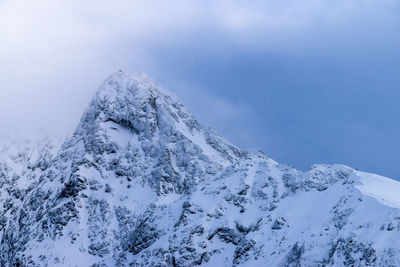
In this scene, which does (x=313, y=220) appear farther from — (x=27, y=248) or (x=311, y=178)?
(x=27, y=248)

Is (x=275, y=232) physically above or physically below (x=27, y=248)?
above

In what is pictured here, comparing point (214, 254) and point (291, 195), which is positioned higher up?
point (291, 195)

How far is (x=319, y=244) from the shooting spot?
128375 millimetres

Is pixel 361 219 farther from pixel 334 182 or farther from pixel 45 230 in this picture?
pixel 45 230

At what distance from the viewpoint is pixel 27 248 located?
190250mm

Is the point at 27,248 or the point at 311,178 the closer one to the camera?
the point at 311,178

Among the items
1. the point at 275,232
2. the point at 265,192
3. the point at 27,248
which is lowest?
the point at 27,248

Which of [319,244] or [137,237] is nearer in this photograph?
[319,244]

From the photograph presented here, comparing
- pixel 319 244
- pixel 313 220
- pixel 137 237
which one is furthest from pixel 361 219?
pixel 137 237

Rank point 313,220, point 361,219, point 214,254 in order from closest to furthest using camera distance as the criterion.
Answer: point 361,219 → point 313,220 → point 214,254

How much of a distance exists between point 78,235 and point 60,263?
12.9 m

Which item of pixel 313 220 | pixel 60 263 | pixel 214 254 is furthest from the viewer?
pixel 60 263

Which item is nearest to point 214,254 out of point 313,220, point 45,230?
point 313,220

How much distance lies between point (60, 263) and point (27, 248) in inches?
620
